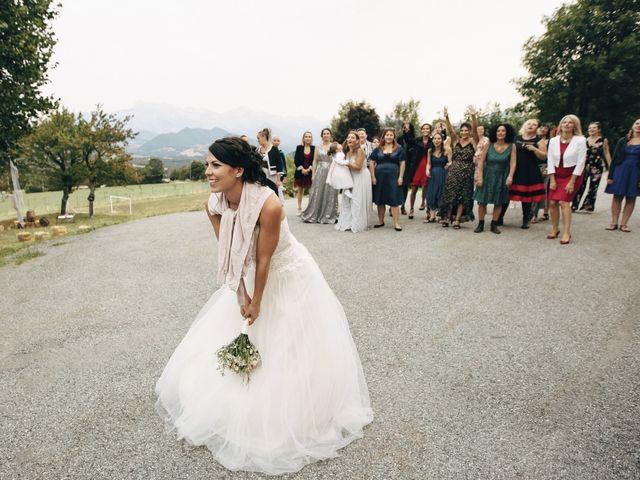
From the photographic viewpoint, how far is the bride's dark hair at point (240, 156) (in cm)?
225

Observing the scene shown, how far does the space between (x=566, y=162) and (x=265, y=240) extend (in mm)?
6619

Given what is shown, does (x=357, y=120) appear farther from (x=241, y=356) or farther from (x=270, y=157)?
(x=241, y=356)

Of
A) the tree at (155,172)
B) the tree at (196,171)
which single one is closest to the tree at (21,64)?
the tree at (196,171)

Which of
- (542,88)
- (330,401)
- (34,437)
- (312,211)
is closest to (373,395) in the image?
(330,401)

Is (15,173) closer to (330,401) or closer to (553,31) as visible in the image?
(330,401)

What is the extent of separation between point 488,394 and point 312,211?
7.59 m

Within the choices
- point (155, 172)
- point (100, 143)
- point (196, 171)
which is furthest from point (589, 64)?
point (155, 172)

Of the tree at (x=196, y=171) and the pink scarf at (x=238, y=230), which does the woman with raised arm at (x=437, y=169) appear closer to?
the pink scarf at (x=238, y=230)

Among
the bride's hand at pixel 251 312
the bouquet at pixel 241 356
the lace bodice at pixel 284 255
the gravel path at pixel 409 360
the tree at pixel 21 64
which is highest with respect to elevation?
the tree at pixel 21 64

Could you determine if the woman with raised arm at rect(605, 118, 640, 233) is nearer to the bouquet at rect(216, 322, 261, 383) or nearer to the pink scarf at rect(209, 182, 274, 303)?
the pink scarf at rect(209, 182, 274, 303)

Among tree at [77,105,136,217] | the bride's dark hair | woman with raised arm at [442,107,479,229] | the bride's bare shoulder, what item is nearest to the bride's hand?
the bride's bare shoulder

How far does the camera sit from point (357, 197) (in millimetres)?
8711

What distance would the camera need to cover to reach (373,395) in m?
2.99

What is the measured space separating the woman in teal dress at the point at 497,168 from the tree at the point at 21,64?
13.0 meters
